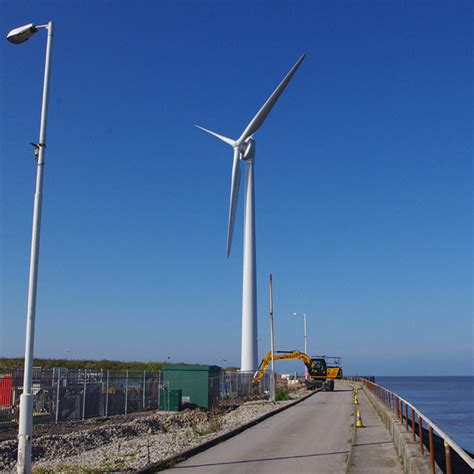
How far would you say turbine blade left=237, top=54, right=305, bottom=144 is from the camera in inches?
1659

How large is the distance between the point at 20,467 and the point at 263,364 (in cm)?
4206

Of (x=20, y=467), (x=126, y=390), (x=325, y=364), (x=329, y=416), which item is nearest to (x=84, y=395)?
(x=126, y=390)

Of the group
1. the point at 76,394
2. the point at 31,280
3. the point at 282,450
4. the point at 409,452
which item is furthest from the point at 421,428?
the point at 76,394

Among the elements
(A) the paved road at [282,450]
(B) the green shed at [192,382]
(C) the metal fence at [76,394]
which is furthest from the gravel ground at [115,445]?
(B) the green shed at [192,382]

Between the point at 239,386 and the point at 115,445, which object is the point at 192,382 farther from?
the point at 115,445

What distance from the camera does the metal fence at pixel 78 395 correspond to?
22.9m

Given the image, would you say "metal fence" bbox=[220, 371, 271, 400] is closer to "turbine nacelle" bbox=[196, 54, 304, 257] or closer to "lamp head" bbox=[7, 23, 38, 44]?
"turbine nacelle" bbox=[196, 54, 304, 257]

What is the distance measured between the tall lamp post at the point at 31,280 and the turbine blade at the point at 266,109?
103 ft

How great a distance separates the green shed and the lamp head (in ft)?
66.6

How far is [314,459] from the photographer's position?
1348cm

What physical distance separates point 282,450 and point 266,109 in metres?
32.6

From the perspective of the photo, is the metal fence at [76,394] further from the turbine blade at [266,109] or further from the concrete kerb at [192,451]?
the turbine blade at [266,109]

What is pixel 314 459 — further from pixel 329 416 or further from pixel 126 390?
pixel 126 390

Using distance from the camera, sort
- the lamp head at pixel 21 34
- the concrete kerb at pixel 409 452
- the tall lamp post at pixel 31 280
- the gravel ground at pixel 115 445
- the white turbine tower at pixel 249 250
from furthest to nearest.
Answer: the white turbine tower at pixel 249 250
the gravel ground at pixel 115 445
the lamp head at pixel 21 34
the tall lamp post at pixel 31 280
the concrete kerb at pixel 409 452
